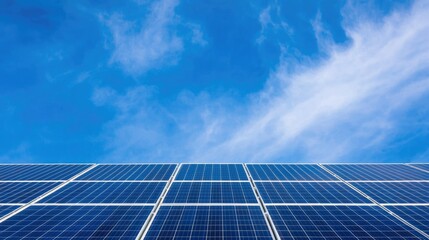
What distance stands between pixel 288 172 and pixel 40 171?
950 inches

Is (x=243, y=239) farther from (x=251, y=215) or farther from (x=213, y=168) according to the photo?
(x=213, y=168)

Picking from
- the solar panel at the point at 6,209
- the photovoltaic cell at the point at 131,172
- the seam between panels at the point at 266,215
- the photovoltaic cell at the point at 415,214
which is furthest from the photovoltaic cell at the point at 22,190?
the photovoltaic cell at the point at 415,214

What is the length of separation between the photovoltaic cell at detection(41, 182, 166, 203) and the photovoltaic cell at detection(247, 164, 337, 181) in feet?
28.7

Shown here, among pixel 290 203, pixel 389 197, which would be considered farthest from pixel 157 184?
pixel 389 197

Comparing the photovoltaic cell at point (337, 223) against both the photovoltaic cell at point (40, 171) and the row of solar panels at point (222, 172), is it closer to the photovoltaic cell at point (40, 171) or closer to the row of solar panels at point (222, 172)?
the row of solar panels at point (222, 172)

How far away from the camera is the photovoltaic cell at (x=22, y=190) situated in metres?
15.2

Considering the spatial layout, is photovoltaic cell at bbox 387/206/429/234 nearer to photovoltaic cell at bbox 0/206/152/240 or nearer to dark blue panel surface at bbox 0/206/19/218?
photovoltaic cell at bbox 0/206/152/240

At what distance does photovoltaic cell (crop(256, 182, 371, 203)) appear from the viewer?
14.8 metres

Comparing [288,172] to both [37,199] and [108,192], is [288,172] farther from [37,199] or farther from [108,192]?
[37,199]

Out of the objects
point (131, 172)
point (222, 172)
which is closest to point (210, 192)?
point (222, 172)

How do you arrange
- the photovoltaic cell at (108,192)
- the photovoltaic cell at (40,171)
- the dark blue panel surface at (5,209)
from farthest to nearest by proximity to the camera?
the photovoltaic cell at (40,171), the photovoltaic cell at (108,192), the dark blue panel surface at (5,209)

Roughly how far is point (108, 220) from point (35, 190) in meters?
8.79

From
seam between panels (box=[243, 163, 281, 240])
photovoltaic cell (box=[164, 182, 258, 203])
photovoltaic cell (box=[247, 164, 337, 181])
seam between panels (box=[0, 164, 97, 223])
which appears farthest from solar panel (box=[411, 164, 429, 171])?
seam between panels (box=[0, 164, 97, 223])

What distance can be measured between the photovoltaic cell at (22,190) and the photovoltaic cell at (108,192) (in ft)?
4.22
